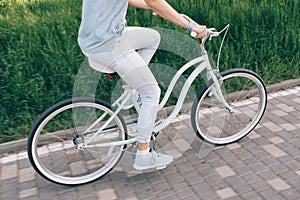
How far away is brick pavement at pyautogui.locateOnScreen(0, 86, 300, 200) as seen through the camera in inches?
127

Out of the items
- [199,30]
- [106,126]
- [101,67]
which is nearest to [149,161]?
[106,126]

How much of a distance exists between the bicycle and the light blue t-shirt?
0.50m

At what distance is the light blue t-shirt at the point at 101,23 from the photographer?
2.77 meters

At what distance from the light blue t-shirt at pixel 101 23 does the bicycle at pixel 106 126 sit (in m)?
0.50

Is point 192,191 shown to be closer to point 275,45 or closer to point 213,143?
point 213,143

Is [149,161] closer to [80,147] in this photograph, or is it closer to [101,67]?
[80,147]

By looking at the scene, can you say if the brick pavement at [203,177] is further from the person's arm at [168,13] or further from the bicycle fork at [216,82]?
the person's arm at [168,13]

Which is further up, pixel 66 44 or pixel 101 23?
pixel 101 23

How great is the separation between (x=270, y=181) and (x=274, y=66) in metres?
2.41

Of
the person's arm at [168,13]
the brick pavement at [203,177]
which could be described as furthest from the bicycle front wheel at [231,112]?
the person's arm at [168,13]

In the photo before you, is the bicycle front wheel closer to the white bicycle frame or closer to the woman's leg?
the white bicycle frame

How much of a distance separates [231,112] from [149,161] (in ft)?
3.57

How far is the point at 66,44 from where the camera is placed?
4625 millimetres

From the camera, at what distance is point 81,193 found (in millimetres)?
3314
